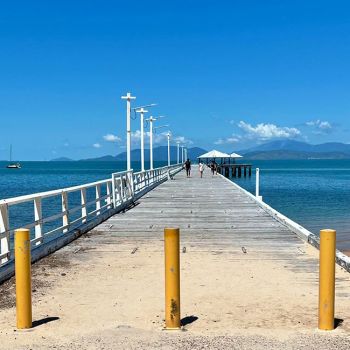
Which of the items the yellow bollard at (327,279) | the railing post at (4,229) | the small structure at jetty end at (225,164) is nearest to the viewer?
the yellow bollard at (327,279)

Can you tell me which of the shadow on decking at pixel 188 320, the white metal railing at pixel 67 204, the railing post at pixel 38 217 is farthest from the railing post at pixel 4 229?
the shadow on decking at pixel 188 320

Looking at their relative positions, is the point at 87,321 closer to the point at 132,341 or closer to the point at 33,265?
the point at 132,341

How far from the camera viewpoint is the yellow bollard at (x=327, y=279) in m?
5.42

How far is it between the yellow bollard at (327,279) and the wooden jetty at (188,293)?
Result: 0.52ft

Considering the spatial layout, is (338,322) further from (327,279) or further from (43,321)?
(43,321)

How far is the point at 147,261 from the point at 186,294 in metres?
2.49

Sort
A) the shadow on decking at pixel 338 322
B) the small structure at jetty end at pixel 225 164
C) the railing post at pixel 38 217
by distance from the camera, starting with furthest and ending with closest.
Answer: the small structure at jetty end at pixel 225 164
the railing post at pixel 38 217
the shadow on decking at pixel 338 322

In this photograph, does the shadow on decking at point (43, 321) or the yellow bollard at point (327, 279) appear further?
the shadow on decking at point (43, 321)

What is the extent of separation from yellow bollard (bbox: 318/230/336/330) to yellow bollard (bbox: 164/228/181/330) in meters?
1.40

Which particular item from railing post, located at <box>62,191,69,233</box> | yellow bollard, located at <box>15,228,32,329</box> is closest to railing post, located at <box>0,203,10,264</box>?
yellow bollard, located at <box>15,228,32,329</box>

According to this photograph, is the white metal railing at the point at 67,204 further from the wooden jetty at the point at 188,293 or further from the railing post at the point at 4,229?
the wooden jetty at the point at 188,293

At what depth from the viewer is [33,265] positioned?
30.1ft

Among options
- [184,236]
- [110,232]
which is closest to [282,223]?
[184,236]

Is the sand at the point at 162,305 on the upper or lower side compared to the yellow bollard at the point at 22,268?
lower
